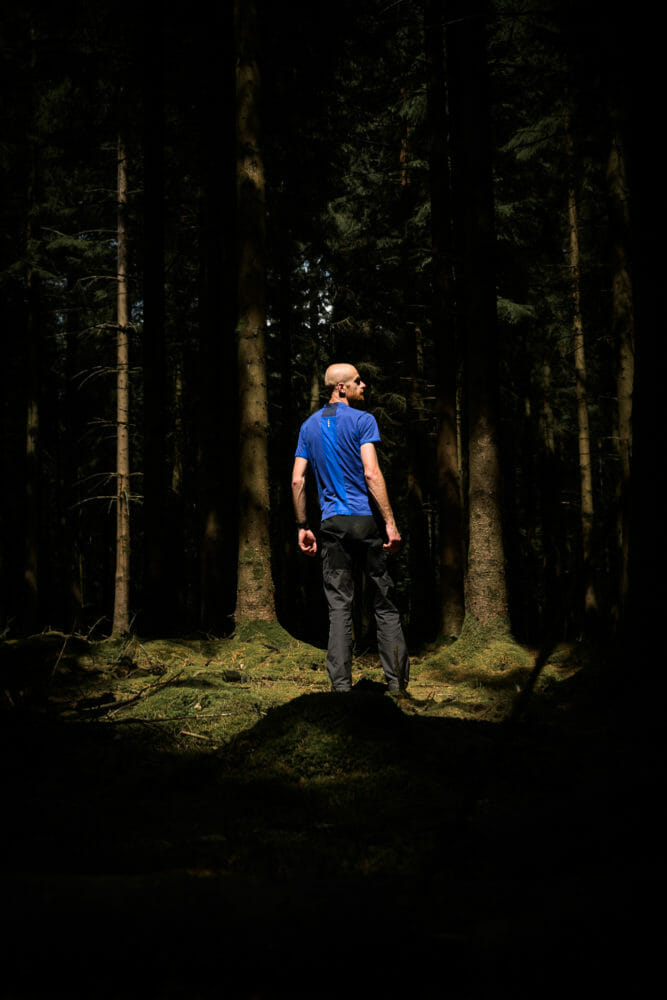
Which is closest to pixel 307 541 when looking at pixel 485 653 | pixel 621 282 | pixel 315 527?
pixel 485 653

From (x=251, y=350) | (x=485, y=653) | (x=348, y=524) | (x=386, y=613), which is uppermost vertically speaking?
(x=251, y=350)

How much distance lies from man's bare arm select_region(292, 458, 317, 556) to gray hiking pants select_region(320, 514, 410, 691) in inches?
5.5

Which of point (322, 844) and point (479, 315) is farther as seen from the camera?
point (479, 315)

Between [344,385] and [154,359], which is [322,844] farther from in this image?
[154,359]

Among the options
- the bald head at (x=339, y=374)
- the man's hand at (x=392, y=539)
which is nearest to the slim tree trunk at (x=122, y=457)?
the bald head at (x=339, y=374)

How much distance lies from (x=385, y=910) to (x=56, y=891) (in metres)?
0.81

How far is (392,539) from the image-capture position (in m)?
5.06

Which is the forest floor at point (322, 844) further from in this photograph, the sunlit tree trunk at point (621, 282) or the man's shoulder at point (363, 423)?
the sunlit tree trunk at point (621, 282)

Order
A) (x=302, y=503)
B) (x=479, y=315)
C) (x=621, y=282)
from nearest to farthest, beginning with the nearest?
(x=302, y=503) < (x=479, y=315) < (x=621, y=282)

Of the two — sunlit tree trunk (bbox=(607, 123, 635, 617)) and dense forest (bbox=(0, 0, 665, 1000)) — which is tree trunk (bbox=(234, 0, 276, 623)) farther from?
sunlit tree trunk (bbox=(607, 123, 635, 617))

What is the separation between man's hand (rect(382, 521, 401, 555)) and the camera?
5.05 m

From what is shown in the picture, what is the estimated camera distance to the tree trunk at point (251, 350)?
8141 millimetres

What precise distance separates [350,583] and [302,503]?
76 centimetres

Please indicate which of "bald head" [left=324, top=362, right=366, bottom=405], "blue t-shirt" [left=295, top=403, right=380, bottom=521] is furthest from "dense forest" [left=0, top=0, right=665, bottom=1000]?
"bald head" [left=324, top=362, right=366, bottom=405]
